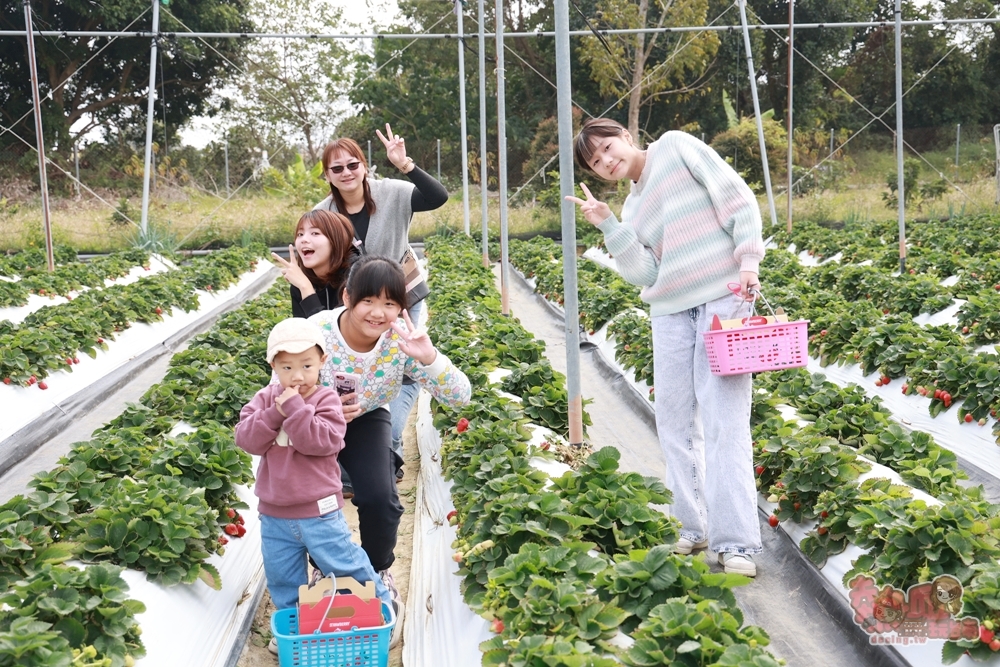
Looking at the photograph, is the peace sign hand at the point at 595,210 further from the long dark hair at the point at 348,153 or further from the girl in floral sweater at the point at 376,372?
the long dark hair at the point at 348,153

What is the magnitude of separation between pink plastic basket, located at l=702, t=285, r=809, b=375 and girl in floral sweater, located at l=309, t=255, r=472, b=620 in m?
0.87

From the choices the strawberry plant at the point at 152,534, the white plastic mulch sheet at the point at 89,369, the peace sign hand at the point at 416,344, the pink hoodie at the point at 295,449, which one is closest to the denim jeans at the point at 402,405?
the strawberry plant at the point at 152,534

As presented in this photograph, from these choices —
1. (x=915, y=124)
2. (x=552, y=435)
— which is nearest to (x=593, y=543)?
(x=552, y=435)

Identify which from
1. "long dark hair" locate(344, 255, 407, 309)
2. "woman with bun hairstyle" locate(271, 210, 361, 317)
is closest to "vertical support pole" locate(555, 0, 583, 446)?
"woman with bun hairstyle" locate(271, 210, 361, 317)

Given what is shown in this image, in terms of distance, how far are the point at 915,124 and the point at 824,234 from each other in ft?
59.3

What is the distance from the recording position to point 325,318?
3.30 meters

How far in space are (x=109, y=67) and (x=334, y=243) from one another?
25.5 metres

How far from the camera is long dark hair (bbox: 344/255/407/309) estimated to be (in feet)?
10.1

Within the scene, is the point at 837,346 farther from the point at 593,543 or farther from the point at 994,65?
the point at 994,65

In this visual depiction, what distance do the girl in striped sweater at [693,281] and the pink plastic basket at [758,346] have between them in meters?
0.16

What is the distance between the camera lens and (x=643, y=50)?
76.6 feet

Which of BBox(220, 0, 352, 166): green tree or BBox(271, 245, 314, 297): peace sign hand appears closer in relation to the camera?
BBox(271, 245, 314, 297): peace sign hand

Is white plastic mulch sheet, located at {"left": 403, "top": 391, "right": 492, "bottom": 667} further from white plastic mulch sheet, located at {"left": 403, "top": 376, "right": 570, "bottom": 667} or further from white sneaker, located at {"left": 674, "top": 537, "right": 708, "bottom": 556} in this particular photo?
white sneaker, located at {"left": 674, "top": 537, "right": 708, "bottom": 556}

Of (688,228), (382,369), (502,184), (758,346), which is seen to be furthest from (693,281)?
(502,184)
